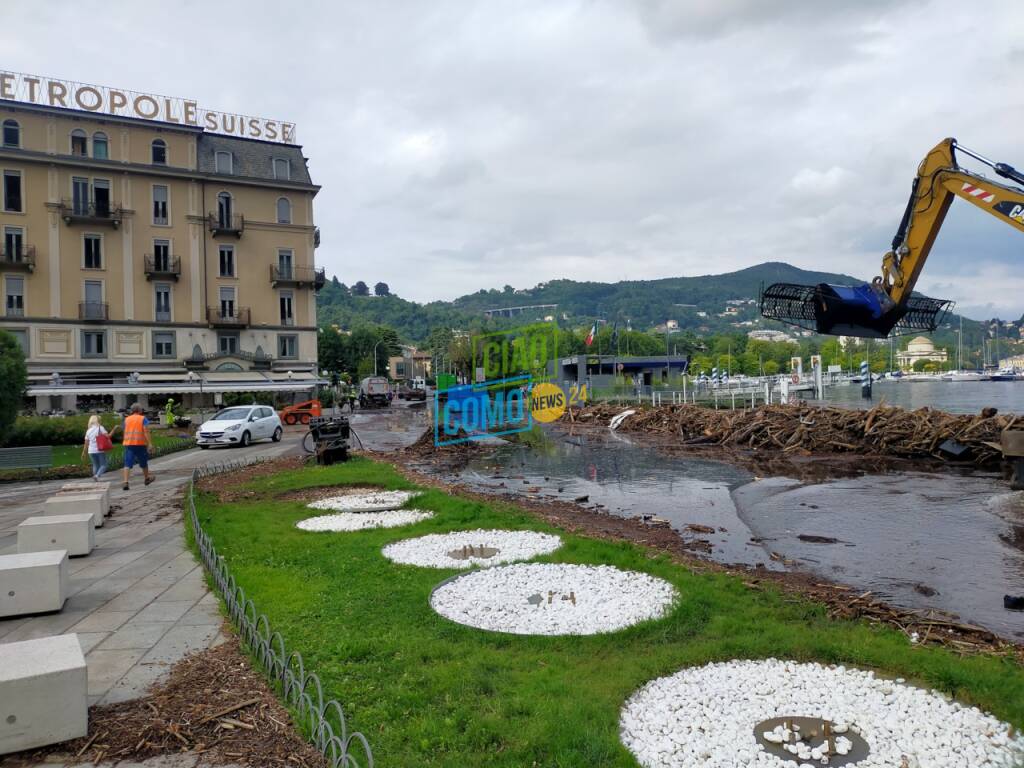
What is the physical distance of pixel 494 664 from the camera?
534 cm

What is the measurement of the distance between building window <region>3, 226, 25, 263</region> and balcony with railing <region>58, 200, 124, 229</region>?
296 cm

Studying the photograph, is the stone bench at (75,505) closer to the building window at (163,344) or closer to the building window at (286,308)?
the building window at (163,344)

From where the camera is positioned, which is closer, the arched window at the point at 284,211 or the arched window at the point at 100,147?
the arched window at the point at 100,147

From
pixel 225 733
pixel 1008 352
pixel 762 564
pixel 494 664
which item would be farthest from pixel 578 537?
pixel 1008 352

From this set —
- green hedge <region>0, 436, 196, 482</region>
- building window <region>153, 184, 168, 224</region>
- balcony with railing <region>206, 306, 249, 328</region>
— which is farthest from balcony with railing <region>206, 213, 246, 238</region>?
green hedge <region>0, 436, 196, 482</region>

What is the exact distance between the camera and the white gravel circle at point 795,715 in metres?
4.05

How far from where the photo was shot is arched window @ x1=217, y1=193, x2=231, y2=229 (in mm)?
49938

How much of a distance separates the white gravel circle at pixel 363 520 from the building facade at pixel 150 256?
36.7m

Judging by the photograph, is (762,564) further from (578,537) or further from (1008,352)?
(1008,352)

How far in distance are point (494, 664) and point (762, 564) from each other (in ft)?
17.2

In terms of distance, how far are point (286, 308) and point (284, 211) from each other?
7.66 metres

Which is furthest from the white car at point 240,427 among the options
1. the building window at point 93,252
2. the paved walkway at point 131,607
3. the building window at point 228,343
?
the building window at point 93,252

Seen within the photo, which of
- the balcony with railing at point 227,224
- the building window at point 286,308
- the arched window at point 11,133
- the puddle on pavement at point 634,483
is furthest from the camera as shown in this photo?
the building window at point 286,308

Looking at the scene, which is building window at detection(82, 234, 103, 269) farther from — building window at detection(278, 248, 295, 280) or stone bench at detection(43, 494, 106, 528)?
stone bench at detection(43, 494, 106, 528)
